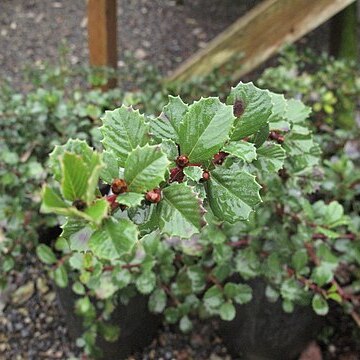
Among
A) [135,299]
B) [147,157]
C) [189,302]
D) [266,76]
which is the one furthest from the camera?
[266,76]

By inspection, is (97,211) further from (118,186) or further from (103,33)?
(103,33)

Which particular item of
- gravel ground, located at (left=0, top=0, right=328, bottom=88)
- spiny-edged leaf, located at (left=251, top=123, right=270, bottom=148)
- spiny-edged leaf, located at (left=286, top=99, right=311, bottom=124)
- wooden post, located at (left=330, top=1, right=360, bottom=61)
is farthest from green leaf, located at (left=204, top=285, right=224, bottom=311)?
gravel ground, located at (left=0, top=0, right=328, bottom=88)

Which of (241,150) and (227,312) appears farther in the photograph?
(227,312)

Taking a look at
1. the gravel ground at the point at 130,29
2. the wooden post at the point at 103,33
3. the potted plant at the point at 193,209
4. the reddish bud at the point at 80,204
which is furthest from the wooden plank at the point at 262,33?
the reddish bud at the point at 80,204

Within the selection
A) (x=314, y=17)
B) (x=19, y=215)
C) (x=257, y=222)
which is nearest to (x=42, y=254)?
(x=19, y=215)

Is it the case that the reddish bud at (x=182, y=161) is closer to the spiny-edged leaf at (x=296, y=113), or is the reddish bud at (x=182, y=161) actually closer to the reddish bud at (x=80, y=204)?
the reddish bud at (x=80, y=204)

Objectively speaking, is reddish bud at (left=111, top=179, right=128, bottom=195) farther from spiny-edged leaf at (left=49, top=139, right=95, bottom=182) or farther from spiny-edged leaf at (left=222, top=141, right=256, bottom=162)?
spiny-edged leaf at (left=222, top=141, right=256, bottom=162)

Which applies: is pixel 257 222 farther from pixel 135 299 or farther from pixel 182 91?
pixel 182 91

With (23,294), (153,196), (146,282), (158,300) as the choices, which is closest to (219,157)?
(153,196)
